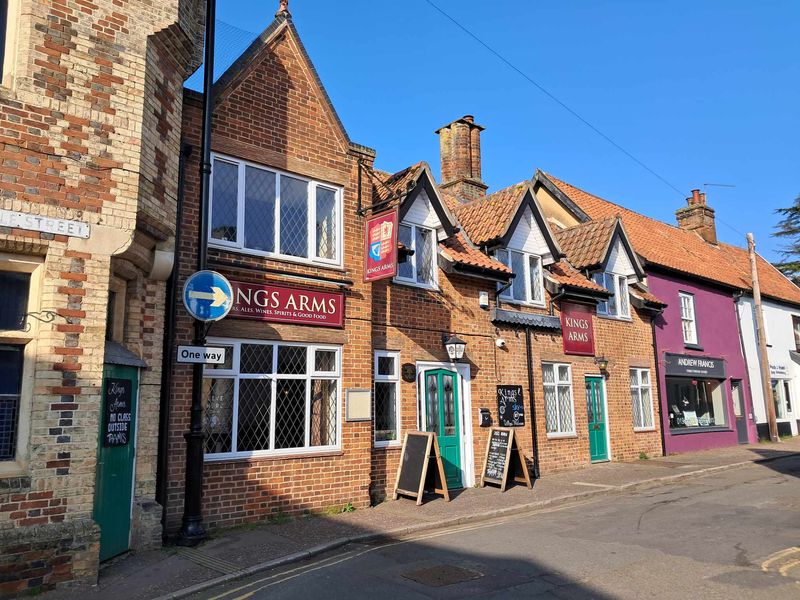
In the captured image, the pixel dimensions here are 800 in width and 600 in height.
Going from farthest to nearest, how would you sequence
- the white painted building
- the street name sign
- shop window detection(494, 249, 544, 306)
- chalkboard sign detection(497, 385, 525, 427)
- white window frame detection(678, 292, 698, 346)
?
the white painted building
white window frame detection(678, 292, 698, 346)
shop window detection(494, 249, 544, 306)
chalkboard sign detection(497, 385, 525, 427)
the street name sign

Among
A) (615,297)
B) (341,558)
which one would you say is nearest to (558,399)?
(615,297)

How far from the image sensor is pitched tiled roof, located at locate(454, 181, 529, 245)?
588 inches

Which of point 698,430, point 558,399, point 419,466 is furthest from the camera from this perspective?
point 698,430

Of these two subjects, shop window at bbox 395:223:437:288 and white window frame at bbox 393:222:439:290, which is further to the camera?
shop window at bbox 395:223:437:288

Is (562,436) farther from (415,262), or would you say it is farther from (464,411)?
(415,262)

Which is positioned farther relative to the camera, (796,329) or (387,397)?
(796,329)

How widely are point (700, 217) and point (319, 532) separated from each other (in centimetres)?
2629

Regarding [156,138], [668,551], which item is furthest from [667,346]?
[156,138]

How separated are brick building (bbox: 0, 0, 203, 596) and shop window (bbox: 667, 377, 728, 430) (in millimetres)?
17105

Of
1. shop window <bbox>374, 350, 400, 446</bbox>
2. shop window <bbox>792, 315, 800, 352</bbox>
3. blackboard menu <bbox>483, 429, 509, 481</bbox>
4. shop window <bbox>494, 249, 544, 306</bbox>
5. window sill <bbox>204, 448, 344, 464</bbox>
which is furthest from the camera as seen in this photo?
shop window <bbox>792, 315, 800, 352</bbox>

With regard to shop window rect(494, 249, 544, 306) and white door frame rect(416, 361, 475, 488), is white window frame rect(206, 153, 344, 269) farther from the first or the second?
shop window rect(494, 249, 544, 306)

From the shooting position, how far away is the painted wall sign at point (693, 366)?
1961 cm

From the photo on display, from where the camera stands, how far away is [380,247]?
1081 centimetres

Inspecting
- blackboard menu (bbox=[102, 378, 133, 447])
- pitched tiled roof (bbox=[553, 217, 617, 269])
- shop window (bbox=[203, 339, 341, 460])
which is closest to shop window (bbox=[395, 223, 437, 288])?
shop window (bbox=[203, 339, 341, 460])
